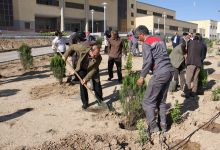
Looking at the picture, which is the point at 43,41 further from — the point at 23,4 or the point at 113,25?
the point at 113,25

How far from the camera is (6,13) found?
42.4m

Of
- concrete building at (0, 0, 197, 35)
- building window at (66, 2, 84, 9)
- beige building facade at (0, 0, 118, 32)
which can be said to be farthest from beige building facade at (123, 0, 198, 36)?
building window at (66, 2, 84, 9)

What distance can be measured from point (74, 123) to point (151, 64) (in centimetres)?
187

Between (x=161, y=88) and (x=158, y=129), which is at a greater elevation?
(x=161, y=88)

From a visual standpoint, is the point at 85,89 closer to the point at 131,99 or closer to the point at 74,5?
the point at 131,99

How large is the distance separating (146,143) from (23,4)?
43.8m

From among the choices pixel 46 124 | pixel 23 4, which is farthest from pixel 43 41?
pixel 46 124

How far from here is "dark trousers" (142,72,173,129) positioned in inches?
193

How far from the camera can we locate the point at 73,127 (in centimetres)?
546

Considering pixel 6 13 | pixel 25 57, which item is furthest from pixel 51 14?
pixel 25 57

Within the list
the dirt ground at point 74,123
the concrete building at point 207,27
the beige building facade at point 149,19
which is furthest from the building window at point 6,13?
the concrete building at point 207,27

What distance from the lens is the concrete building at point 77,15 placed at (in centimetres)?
4394

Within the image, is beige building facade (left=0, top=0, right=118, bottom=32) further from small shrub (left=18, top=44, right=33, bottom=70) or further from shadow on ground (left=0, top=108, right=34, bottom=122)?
shadow on ground (left=0, top=108, right=34, bottom=122)

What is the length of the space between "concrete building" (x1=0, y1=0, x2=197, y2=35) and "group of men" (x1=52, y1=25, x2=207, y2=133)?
37.8m
